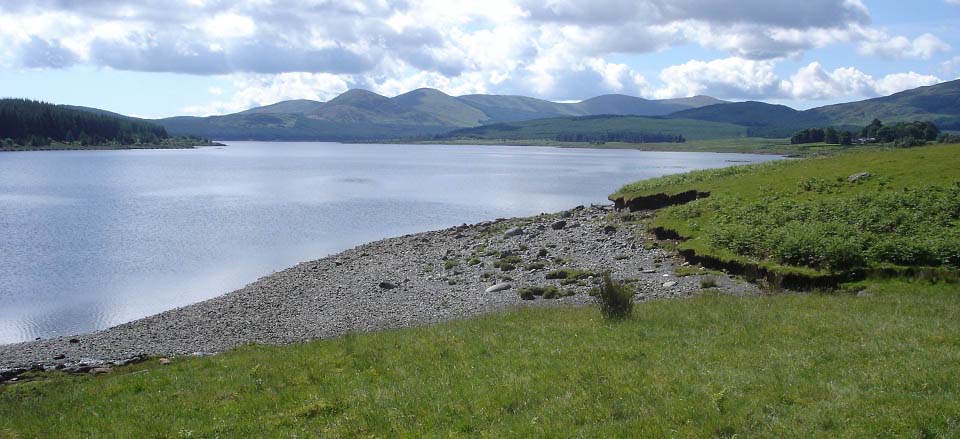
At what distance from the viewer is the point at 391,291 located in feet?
109

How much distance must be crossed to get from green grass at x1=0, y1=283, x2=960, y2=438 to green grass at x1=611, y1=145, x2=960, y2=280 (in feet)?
20.6

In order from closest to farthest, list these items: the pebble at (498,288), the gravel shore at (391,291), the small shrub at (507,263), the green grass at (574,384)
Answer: the green grass at (574,384) → the gravel shore at (391,291) → the pebble at (498,288) → the small shrub at (507,263)

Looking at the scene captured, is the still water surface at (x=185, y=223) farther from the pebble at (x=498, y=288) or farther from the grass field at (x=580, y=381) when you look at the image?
the grass field at (x=580, y=381)

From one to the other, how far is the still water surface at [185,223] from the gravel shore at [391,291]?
4.99 meters

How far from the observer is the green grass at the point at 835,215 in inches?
986

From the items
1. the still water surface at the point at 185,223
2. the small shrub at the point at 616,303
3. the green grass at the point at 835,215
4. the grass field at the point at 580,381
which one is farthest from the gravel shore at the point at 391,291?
the small shrub at the point at 616,303

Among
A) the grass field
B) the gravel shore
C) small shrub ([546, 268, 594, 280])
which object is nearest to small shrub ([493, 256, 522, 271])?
the gravel shore

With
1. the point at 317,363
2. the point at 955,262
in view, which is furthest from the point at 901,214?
the point at 317,363

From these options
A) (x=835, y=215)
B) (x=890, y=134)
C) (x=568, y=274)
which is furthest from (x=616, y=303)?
(x=890, y=134)

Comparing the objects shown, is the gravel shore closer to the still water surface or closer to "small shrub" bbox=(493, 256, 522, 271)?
"small shrub" bbox=(493, 256, 522, 271)

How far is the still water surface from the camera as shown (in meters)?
38.2

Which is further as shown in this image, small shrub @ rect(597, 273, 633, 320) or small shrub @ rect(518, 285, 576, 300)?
small shrub @ rect(518, 285, 576, 300)

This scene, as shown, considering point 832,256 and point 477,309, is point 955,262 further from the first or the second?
point 477,309

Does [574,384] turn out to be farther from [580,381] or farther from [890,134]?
[890,134]
